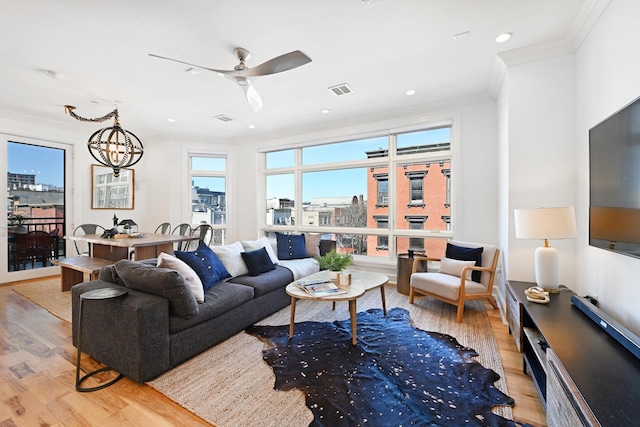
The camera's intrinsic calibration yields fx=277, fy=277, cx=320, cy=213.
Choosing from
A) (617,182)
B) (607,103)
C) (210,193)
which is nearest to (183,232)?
(210,193)

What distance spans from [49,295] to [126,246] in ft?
4.62

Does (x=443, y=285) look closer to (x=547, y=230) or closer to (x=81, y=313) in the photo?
(x=547, y=230)

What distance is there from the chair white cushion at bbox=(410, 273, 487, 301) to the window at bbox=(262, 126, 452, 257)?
108 centimetres

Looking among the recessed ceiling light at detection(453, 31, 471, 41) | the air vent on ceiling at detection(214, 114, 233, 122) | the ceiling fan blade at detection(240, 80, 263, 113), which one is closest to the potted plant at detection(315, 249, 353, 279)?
the ceiling fan blade at detection(240, 80, 263, 113)

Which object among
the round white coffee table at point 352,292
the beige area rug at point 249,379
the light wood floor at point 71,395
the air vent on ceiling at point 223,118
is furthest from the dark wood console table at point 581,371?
the air vent on ceiling at point 223,118

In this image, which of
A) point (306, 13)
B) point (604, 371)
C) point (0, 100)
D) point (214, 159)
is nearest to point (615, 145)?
point (604, 371)

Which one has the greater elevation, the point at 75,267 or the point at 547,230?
the point at 547,230

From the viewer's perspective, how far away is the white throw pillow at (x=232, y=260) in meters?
3.45

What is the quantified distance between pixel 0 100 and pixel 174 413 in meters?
5.49

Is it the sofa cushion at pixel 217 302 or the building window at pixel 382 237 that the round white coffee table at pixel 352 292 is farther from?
the building window at pixel 382 237

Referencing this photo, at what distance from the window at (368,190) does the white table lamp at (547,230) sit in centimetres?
191

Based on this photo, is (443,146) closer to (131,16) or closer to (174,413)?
(131,16)

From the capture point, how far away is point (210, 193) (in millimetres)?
6461

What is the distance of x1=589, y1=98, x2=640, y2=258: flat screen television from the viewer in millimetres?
1628
